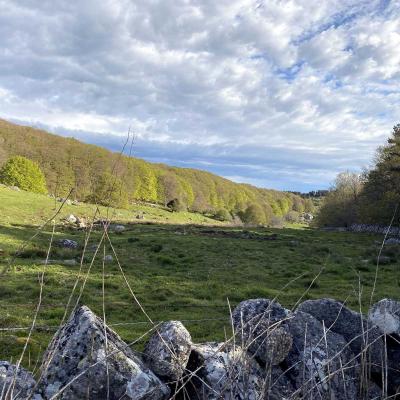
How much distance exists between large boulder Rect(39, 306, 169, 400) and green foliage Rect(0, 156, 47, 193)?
60337 mm

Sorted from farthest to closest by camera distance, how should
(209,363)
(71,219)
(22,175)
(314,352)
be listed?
1. (22,175)
2. (71,219)
3. (314,352)
4. (209,363)

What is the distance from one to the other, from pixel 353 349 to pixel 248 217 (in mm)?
95310

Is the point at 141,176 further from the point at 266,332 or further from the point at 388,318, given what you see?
the point at 266,332

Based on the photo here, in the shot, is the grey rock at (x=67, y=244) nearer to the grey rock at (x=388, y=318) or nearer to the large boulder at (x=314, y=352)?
the large boulder at (x=314, y=352)

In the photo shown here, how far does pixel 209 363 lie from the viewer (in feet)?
14.6

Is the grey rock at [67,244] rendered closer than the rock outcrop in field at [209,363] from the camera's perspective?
No

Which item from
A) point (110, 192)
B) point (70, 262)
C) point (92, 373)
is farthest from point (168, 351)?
point (70, 262)

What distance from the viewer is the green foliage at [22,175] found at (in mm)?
59125

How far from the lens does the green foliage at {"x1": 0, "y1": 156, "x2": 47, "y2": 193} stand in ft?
194

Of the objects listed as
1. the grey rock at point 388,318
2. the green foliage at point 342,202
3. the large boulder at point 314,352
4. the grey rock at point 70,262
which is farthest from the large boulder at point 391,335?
the green foliage at point 342,202

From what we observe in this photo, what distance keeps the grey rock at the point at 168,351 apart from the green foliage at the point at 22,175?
2356 inches

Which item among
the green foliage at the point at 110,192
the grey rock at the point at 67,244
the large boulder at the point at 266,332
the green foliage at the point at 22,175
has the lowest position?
the grey rock at the point at 67,244

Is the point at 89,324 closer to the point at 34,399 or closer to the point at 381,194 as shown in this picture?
the point at 34,399

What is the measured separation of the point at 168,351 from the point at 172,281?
36.0 feet
